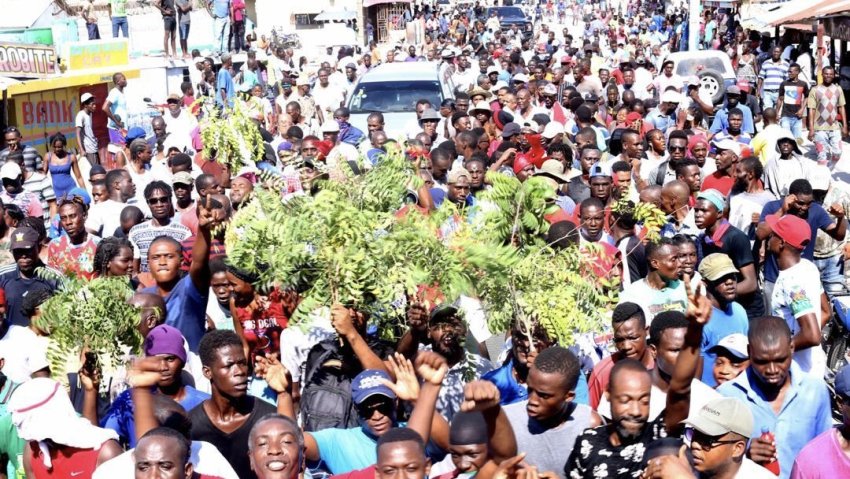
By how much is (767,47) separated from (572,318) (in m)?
24.4

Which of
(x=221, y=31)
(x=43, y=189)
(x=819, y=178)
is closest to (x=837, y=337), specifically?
(x=819, y=178)

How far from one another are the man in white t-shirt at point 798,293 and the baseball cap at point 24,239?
16.5ft

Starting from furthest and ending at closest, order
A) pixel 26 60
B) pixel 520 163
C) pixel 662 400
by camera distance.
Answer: pixel 26 60 < pixel 520 163 < pixel 662 400

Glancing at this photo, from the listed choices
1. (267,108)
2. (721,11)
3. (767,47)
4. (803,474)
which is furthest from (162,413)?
(721,11)

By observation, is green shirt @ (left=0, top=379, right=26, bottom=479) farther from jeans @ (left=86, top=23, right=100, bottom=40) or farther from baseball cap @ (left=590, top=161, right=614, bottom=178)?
jeans @ (left=86, top=23, right=100, bottom=40)

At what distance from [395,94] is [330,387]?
12.0m

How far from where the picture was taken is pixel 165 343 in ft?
19.8

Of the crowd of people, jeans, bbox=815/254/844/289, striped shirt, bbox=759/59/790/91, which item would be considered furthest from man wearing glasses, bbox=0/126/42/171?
striped shirt, bbox=759/59/790/91

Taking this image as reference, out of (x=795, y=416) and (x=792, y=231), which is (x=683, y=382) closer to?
(x=795, y=416)

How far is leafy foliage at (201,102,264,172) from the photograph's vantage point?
9.12 metres

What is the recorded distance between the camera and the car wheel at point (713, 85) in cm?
1806

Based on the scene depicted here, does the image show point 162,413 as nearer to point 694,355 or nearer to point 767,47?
point 694,355

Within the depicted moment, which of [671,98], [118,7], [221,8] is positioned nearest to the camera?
[671,98]

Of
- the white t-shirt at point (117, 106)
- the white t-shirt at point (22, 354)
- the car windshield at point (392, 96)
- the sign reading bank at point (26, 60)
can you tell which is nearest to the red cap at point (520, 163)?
the car windshield at point (392, 96)
